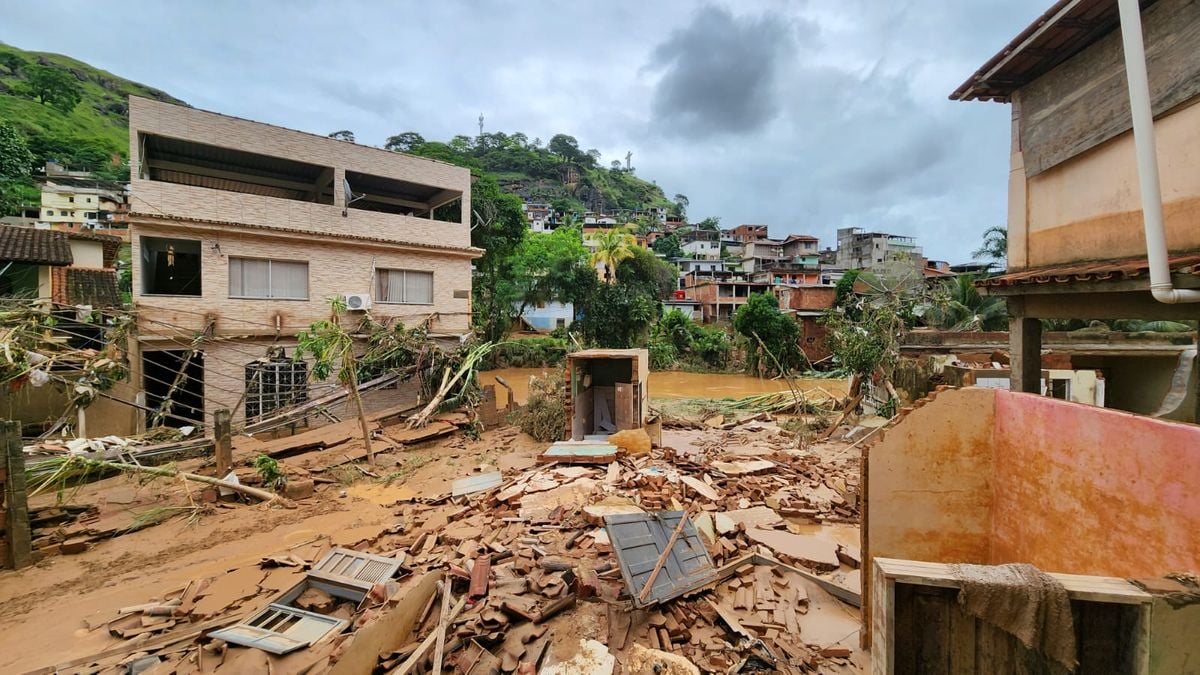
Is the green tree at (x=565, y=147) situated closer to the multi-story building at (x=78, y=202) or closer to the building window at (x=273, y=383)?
the multi-story building at (x=78, y=202)

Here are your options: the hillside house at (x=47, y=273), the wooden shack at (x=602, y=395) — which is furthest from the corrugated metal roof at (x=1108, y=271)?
the hillside house at (x=47, y=273)

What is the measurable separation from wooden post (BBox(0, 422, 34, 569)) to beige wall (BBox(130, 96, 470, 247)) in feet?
25.8

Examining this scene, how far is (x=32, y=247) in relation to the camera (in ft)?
43.3

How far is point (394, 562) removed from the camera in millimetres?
5715

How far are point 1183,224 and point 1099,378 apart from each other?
960 cm

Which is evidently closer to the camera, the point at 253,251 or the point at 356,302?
the point at 253,251

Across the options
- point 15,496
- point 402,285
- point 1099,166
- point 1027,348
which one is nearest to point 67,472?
point 15,496

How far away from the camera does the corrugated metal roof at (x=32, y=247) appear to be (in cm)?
1265

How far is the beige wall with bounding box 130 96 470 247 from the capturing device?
12.0 meters

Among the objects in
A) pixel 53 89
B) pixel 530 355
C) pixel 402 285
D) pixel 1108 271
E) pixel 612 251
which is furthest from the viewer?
pixel 53 89

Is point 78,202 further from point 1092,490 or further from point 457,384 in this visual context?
point 1092,490

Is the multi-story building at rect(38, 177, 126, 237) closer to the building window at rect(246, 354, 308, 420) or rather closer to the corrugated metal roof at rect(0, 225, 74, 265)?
the corrugated metal roof at rect(0, 225, 74, 265)

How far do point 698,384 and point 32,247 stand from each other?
27.0m

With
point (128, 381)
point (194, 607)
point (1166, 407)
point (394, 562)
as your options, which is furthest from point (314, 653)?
point (1166, 407)
